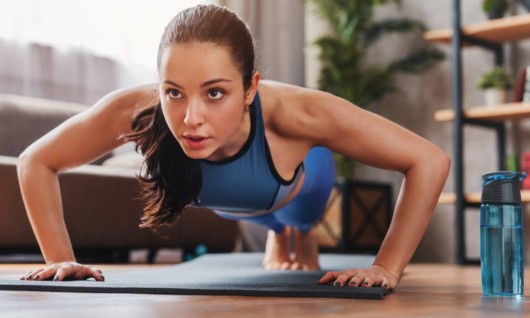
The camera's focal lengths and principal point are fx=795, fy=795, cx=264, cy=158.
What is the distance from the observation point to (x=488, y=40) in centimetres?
379

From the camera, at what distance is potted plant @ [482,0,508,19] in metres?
3.72

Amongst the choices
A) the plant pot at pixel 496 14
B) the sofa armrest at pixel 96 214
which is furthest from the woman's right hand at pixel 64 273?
the plant pot at pixel 496 14

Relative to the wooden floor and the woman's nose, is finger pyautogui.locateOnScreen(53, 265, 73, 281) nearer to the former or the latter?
the wooden floor

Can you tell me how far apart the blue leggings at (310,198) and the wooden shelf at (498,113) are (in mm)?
1447

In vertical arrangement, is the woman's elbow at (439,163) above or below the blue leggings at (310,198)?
above

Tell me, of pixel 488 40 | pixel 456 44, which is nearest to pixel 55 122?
pixel 456 44

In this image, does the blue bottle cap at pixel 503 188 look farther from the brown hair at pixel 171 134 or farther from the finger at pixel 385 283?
the brown hair at pixel 171 134

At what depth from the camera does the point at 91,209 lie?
293cm

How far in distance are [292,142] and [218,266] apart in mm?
797

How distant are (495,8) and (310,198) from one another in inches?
78.1

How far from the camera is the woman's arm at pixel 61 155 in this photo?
1.55 metres

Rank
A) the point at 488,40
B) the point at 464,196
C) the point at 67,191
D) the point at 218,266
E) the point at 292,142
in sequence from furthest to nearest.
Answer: the point at 488,40
the point at 464,196
the point at 67,191
the point at 218,266
the point at 292,142

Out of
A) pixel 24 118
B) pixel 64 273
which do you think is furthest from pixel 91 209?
pixel 64 273

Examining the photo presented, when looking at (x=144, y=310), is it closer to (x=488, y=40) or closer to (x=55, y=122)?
(x=55, y=122)
